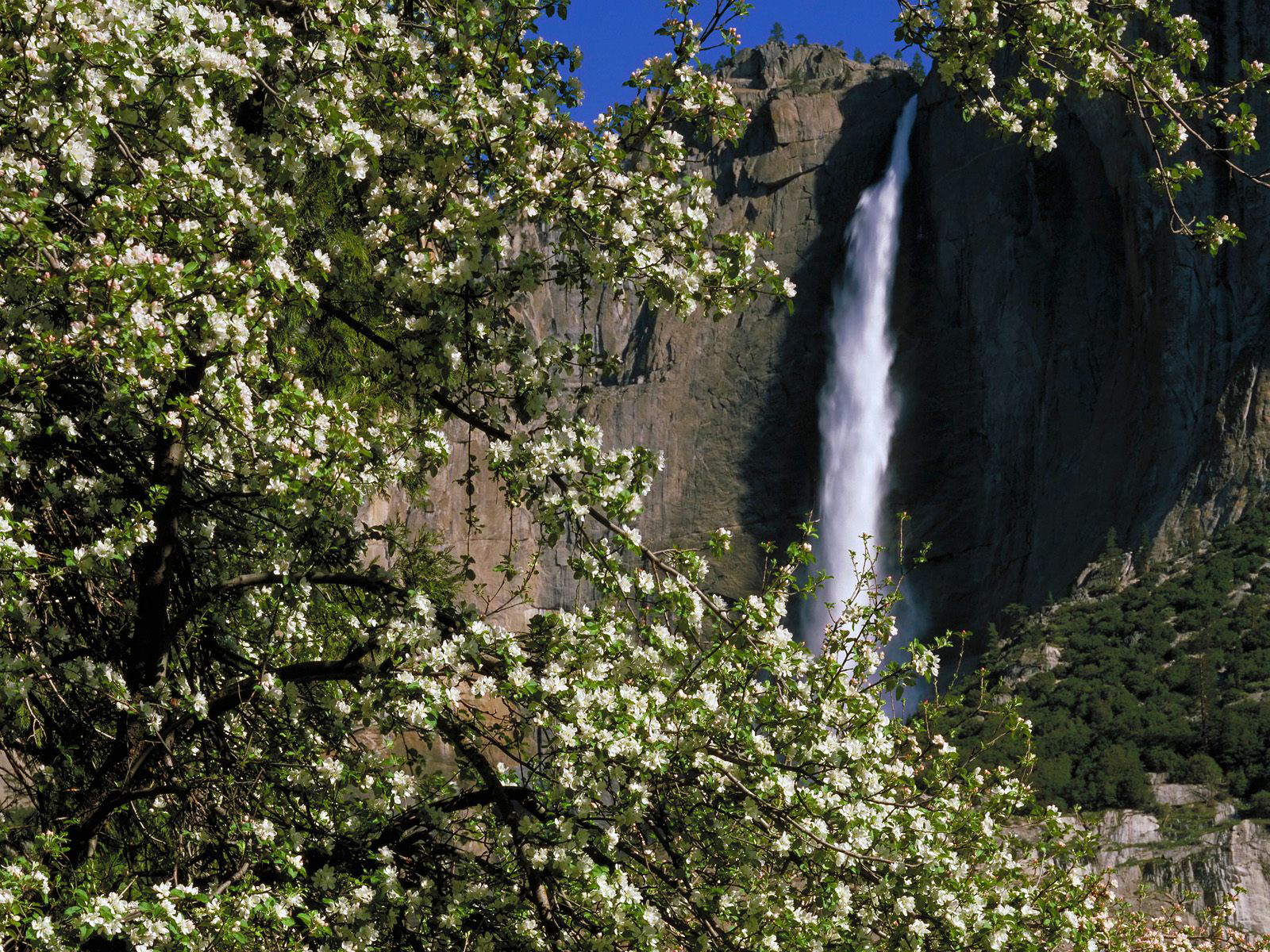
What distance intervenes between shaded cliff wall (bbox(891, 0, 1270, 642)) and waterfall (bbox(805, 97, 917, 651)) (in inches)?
27.0

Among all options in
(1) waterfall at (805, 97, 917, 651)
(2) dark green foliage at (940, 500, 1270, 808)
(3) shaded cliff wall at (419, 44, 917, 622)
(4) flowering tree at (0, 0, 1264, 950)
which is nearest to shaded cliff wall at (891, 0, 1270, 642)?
(1) waterfall at (805, 97, 917, 651)

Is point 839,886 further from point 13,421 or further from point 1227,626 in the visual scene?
point 1227,626

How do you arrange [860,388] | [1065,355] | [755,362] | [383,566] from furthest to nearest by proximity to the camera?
[755,362]
[860,388]
[1065,355]
[383,566]

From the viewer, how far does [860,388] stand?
148ft

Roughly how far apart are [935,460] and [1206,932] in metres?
34.0

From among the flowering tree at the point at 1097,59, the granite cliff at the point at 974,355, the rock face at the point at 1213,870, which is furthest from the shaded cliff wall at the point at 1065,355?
the flowering tree at the point at 1097,59

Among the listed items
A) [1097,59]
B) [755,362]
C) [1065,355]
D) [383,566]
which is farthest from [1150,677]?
[755,362]

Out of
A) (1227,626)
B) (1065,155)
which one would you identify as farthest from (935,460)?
(1227,626)

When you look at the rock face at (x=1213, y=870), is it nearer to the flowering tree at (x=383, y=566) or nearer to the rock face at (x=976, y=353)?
the flowering tree at (x=383, y=566)

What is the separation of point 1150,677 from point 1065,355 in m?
16.9

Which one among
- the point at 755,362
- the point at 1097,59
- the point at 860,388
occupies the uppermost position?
the point at 755,362

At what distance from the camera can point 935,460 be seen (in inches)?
1709

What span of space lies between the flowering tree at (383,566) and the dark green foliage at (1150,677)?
13355mm

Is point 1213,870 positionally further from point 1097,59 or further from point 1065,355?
point 1065,355
